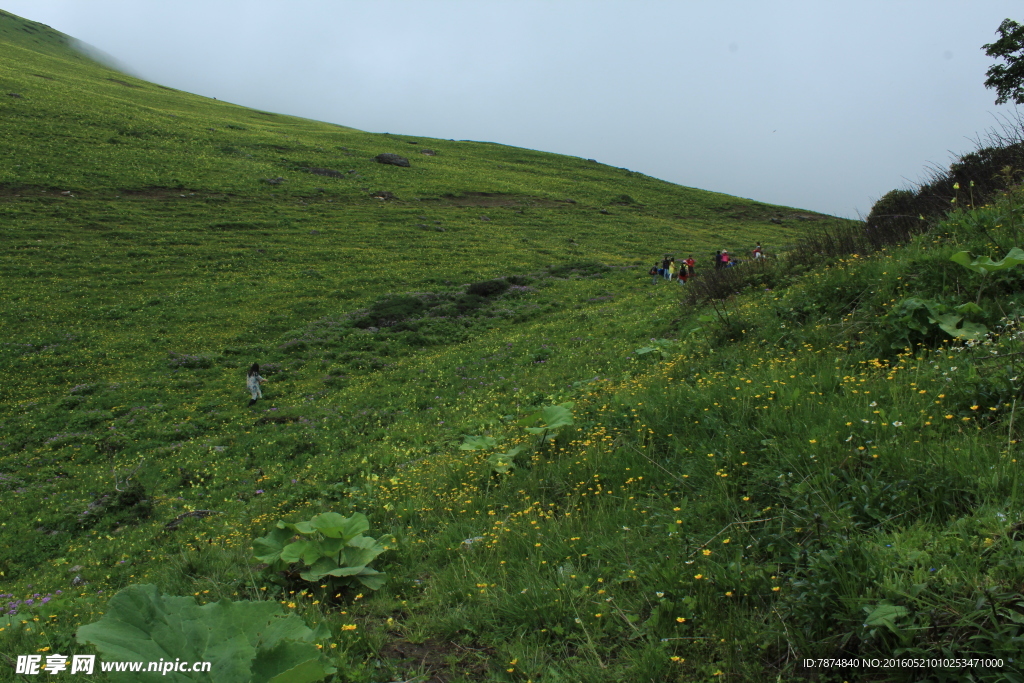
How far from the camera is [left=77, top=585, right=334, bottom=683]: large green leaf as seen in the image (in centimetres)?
281

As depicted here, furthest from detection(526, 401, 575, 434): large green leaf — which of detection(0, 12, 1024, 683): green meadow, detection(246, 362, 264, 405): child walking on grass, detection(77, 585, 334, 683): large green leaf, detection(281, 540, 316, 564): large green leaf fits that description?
detection(246, 362, 264, 405): child walking on grass

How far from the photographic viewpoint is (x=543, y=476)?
6.67 meters

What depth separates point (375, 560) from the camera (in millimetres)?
5418

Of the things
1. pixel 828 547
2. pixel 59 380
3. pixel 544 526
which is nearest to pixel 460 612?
pixel 544 526

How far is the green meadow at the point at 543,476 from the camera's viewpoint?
3.18 meters

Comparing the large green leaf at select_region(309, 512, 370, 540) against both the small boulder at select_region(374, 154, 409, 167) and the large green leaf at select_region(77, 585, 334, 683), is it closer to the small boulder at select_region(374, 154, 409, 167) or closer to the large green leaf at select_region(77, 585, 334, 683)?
the large green leaf at select_region(77, 585, 334, 683)

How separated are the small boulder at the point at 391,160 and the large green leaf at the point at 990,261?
61.0m

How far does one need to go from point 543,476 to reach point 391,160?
61692mm

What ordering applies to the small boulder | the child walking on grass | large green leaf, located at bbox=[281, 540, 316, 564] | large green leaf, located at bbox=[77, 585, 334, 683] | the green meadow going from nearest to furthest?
large green leaf, located at bbox=[77, 585, 334, 683]
the green meadow
large green leaf, located at bbox=[281, 540, 316, 564]
the child walking on grass
the small boulder

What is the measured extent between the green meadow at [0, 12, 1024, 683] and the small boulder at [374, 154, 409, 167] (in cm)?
4078

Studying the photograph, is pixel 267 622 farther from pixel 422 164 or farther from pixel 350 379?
pixel 422 164

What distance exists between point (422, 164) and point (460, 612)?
65.9 metres

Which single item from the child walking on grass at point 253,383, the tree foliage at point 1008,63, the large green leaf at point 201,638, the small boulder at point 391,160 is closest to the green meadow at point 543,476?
the large green leaf at point 201,638

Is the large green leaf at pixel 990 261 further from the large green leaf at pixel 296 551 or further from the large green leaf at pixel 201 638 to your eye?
the large green leaf at pixel 296 551
